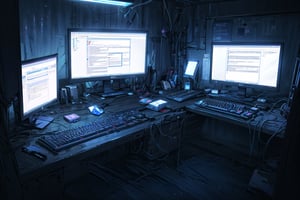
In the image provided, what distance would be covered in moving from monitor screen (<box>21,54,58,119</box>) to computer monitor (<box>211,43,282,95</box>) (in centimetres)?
144

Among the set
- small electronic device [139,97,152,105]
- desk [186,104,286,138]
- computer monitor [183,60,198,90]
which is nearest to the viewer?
desk [186,104,286,138]

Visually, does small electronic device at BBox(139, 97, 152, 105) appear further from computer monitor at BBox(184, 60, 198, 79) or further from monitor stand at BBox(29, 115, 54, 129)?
monitor stand at BBox(29, 115, 54, 129)

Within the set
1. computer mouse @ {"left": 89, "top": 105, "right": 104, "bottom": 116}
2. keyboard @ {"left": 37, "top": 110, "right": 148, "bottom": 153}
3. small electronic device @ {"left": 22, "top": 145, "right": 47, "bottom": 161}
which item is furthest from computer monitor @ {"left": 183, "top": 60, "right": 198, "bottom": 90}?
small electronic device @ {"left": 22, "top": 145, "right": 47, "bottom": 161}

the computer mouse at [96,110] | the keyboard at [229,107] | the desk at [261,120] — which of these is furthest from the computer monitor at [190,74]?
the computer mouse at [96,110]

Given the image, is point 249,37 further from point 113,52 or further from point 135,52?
point 113,52

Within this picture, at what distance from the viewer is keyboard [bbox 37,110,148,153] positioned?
1518 mm

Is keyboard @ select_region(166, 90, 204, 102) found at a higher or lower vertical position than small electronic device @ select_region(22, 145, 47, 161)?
higher

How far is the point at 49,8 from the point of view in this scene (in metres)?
2.08

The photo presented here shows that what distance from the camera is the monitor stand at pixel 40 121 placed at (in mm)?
1757

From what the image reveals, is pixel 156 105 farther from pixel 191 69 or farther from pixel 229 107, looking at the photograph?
pixel 191 69

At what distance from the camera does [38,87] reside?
179 cm

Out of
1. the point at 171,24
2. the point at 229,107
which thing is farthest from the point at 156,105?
the point at 171,24

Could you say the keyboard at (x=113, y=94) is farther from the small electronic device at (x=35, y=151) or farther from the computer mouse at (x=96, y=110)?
the small electronic device at (x=35, y=151)

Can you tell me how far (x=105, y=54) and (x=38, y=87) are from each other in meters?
0.74
